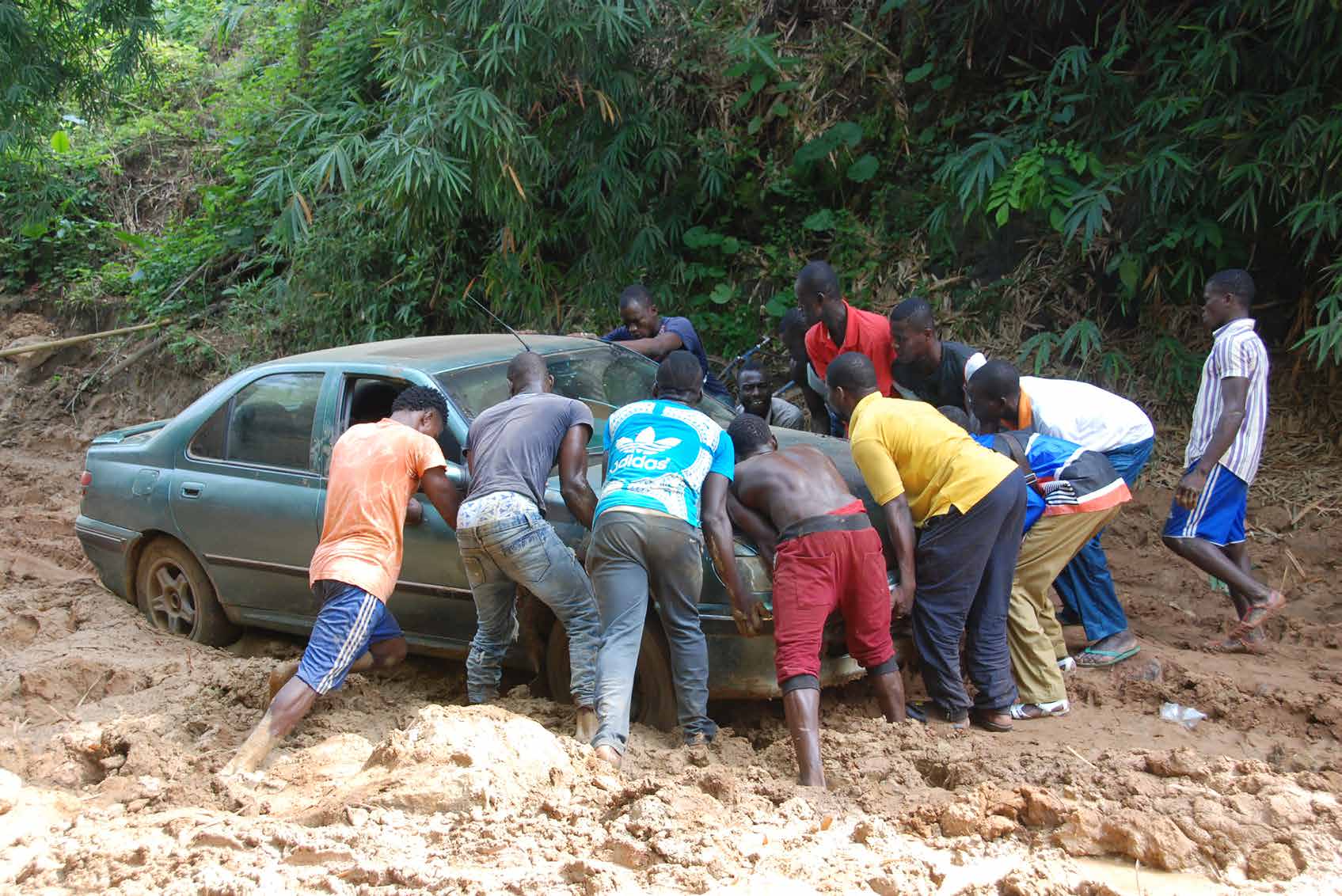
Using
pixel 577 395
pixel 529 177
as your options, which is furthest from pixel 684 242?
pixel 577 395

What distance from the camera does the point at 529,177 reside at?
8344 millimetres

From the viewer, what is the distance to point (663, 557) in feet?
14.1

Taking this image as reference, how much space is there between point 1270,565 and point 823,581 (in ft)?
11.6

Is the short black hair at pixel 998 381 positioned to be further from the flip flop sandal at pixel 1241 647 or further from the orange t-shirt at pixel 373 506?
the orange t-shirt at pixel 373 506

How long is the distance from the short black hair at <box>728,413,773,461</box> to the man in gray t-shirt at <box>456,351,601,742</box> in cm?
61

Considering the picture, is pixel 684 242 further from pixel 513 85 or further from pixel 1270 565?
pixel 1270 565

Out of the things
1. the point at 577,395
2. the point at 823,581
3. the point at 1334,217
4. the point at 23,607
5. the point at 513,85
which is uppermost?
the point at 513,85

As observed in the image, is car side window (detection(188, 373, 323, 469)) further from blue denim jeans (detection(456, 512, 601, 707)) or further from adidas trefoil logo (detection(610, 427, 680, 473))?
adidas trefoil logo (detection(610, 427, 680, 473))

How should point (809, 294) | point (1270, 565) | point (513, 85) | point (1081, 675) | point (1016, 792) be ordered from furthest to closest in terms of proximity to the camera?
1. point (513, 85)
2. point (1270, 565)
3. point (809, 294)
4. point (1081, 675)
5. point (1016, 792)

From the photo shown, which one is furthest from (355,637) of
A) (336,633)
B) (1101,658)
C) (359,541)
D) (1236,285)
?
(1236,285)

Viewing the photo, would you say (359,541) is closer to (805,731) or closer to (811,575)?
(811,575)

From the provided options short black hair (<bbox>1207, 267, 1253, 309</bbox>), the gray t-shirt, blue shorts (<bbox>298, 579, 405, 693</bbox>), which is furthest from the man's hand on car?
short black hair (<bbox>1207, 267, 1253, 309</bbox>)

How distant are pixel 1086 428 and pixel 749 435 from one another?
167cm

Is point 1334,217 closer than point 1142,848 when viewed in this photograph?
No
